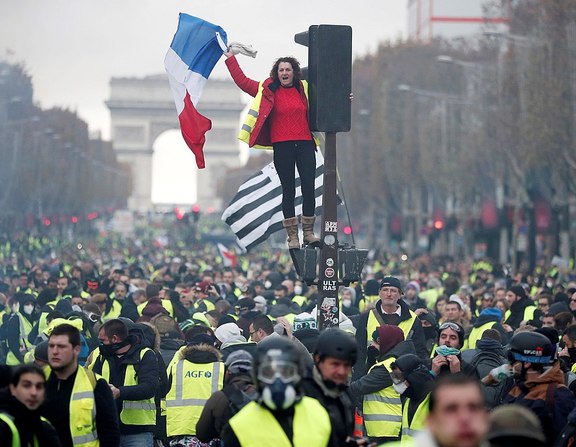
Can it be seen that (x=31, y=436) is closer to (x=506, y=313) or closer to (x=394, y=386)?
(x=394, y=386)

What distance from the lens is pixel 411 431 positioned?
9.34 meters

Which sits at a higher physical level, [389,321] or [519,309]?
[389,321]

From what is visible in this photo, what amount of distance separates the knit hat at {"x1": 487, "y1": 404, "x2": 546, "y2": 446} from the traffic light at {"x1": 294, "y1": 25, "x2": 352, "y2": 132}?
5.41 metres

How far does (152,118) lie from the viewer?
140 meters

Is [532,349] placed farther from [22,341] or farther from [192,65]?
[22,341]

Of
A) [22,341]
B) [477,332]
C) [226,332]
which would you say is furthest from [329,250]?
[22,341]

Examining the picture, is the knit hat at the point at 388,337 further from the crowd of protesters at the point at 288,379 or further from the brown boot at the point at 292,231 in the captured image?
the brown boot at the point at 292,231

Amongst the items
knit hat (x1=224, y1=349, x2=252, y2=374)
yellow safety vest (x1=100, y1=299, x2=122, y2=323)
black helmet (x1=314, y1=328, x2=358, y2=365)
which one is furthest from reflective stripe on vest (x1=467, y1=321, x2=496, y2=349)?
black helmet (x1=314, y1=328, x2=358, y2=365)

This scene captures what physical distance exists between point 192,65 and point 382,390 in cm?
324

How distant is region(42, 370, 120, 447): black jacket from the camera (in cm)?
797

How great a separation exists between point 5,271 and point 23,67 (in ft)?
50.5

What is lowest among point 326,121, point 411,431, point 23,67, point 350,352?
point 411,431

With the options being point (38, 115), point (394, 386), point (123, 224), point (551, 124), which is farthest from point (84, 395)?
point (38, 115)

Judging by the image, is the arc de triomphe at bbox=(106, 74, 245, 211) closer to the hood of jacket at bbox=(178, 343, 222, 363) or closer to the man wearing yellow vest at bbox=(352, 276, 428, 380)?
the man wearing yellow vest at bbox=(352, 276, 428, 380)
